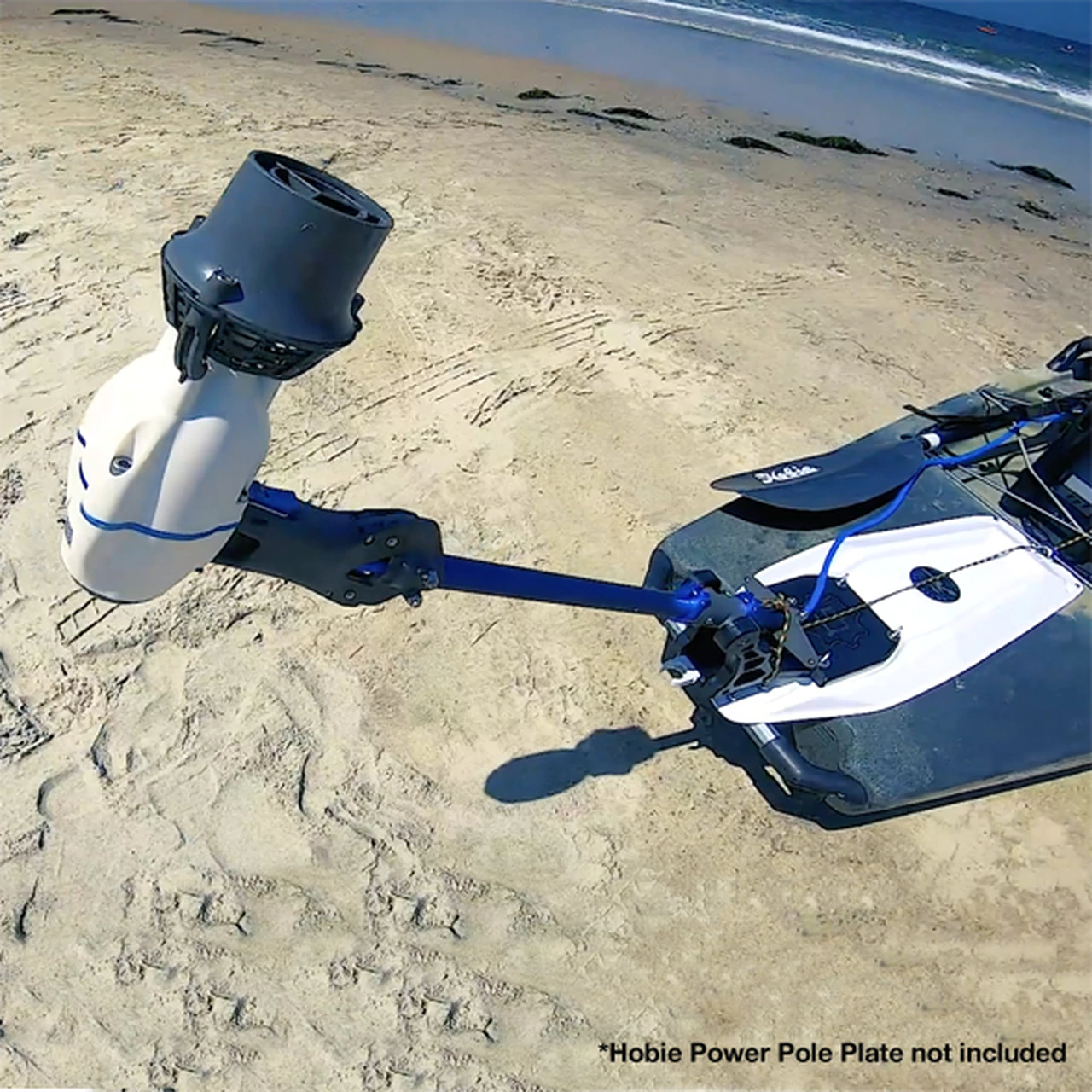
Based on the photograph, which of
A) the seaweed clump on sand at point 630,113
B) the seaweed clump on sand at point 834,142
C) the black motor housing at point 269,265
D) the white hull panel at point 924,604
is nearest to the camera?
the black motor housing at point 269,265

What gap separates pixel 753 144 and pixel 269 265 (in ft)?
38.0

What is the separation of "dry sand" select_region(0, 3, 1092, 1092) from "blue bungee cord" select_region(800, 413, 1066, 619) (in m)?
0.74

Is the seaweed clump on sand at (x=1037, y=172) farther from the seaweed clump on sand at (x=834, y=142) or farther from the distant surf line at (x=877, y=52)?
the distant surf line at (x=877, y=52)

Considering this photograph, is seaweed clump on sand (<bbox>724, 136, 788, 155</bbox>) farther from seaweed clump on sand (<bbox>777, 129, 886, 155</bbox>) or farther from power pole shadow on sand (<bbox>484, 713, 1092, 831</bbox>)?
power pole shadow on sand (<bbox>484, 713, 1092, 831</bbox>)

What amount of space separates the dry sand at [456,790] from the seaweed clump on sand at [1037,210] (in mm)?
5990

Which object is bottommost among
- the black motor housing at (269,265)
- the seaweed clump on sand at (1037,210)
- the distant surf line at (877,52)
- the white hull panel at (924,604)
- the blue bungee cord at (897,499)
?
the distant surf line at (877,52)

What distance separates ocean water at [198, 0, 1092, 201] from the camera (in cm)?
1628

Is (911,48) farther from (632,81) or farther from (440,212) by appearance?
(440,212)

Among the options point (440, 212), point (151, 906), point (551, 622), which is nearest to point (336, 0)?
point (440, 212)

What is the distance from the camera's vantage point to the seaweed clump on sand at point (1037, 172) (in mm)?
14400

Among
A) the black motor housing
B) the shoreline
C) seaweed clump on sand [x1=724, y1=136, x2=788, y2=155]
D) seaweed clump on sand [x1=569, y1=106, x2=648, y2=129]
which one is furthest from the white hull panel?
seaweed clump on sand [x1=569, y1=106, x2=648, y2=129]

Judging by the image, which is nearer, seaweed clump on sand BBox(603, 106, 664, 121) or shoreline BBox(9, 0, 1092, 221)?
shoreline BBox(9, 0, 1092, 221)

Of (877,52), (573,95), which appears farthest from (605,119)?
(877,52)

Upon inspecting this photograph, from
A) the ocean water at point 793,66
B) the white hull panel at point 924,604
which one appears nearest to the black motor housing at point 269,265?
the white hull panel at point 924,604
